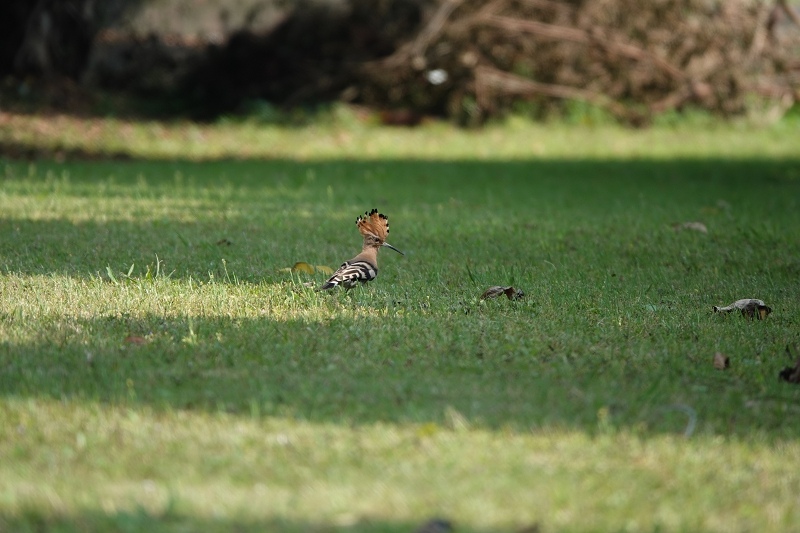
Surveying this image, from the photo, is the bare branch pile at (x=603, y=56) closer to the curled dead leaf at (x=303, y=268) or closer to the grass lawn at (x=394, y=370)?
the grass lawn at (x=394, y=370)

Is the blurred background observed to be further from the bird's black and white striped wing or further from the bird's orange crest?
the bird's black and white striped wing

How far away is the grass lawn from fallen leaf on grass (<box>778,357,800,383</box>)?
61mm

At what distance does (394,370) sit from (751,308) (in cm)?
228

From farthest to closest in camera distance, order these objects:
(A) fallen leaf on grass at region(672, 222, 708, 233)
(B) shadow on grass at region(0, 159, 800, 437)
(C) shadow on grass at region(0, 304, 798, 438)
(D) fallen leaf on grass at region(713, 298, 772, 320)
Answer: (A) fallen leaf on grass at region(672, 222, 708, 233) → (D) fallen leaf on grass at region(713, 298, 772, 320) → (B) shadow on grass at region(0, 159, 800, 437) → (C) shadow on grass at region(0, 304, 798, 438)

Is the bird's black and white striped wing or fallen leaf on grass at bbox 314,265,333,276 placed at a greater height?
the bird's black and white striped wing

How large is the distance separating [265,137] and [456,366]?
11.2 m

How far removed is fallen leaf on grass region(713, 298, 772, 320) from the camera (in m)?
5.57

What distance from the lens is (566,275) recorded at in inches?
264

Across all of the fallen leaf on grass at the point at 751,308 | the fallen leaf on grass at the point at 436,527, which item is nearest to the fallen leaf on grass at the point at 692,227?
the fallen leaf on grass at the point at 751,308

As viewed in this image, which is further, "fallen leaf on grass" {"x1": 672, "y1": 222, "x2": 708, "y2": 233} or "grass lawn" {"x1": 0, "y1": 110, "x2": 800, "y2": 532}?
"fallen leaf on grass" {"x1": 672, "y1": 222, "x2": 708, "y2": 233}

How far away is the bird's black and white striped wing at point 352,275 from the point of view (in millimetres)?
5645

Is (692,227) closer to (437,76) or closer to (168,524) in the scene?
(168,524)

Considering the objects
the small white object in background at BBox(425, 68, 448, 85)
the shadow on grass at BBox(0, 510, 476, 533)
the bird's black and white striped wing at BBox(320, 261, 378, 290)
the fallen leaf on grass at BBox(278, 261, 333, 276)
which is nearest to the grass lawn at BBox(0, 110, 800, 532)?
the shadow on grass at BBox(0, 510, 476, 533)

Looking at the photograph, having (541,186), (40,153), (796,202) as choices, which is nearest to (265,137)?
(40,153)
